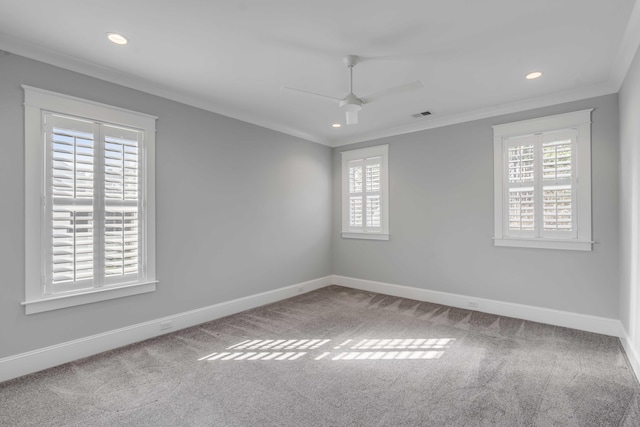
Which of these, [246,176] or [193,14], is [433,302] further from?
[193,14]

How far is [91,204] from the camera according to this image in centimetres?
304

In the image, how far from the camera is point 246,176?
459 centimetres

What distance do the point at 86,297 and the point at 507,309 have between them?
4984 millimetres

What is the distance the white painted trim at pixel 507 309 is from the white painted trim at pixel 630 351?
6.6 inches

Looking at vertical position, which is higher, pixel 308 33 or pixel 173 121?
pixel 308 33

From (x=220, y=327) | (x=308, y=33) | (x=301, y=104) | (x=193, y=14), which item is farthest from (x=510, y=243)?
(x=193, y=14)

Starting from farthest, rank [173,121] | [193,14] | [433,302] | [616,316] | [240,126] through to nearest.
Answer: [433,302]
[240,126]
[173,121]
[616,316]
[193,14]

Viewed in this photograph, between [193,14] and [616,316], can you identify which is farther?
[616,316]

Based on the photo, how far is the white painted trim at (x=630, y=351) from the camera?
2.62 metres

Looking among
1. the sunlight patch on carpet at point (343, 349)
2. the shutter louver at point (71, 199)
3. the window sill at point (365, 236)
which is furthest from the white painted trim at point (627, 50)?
the shutter louver at point (71, 199)

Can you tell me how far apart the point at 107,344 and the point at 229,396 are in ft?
5.44

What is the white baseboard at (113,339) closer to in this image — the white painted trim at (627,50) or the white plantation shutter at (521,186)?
the white plantation shutter at (521,186)

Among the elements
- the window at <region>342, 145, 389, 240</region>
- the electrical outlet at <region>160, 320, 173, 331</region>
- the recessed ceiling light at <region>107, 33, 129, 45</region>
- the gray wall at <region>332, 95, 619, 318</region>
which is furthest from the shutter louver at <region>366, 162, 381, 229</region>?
the recessed ceiling light at <region>107, 33, 129, 45</region>

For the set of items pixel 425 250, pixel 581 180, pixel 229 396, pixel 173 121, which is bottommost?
pixel 229 396
